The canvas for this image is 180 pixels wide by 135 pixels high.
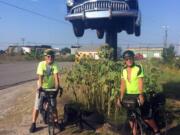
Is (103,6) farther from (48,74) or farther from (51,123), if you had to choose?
(51,123)

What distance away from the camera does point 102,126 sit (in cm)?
1000

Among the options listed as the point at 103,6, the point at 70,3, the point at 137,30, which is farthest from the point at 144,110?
the point at 137,30

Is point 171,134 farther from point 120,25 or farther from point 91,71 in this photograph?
point 120,25

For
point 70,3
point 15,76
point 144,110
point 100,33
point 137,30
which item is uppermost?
point 70,3

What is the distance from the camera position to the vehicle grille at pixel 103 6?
1158 inches

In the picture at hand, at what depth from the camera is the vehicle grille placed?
2941 cm

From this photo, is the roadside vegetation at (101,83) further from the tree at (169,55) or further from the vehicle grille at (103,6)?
the tree at (169,55)

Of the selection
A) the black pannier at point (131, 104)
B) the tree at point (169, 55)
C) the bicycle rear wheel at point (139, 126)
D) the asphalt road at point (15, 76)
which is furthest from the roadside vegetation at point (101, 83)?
the tree at point (169, 55)

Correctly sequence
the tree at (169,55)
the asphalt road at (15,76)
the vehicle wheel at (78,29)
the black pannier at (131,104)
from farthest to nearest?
the tree at (169,55) → the vehicle wheel at (78,29) → the asphalt road at (15,76) → the black pannier at (131,104)

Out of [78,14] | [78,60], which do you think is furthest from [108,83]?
[78,14]

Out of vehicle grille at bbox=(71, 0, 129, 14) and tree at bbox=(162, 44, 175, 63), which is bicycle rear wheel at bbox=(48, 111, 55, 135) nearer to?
vehicle grille at bbox=(71, 0, 129, 14)

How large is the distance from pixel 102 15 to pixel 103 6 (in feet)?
2.00

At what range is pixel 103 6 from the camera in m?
29.4

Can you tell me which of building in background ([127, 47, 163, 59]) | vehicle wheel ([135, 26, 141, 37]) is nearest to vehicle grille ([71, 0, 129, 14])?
vehicle wheel ([135, 26, 141, 37])
